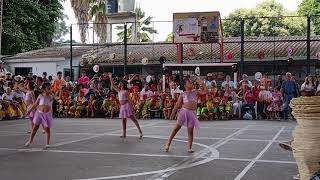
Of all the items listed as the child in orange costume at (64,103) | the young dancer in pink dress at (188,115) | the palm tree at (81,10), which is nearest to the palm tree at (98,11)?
the palm tree at (81,10)

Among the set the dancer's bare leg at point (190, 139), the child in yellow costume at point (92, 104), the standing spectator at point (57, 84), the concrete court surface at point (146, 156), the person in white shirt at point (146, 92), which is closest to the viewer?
the concrete court surface at point (146, 156)

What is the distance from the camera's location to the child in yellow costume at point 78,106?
933 inches

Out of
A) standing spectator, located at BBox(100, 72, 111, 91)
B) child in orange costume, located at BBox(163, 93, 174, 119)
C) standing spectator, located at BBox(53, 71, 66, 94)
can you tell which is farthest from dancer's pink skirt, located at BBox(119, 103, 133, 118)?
standing spectator, located at BBox(100, 72, 111, 91)

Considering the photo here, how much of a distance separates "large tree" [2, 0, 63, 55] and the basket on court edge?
31314 mm

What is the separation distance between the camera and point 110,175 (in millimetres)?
8758

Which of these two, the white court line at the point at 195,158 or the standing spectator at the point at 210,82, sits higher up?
the standing spectator at the point at 210,82

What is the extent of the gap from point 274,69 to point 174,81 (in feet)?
25.9

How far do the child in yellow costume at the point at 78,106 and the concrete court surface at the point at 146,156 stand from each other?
6.75 m

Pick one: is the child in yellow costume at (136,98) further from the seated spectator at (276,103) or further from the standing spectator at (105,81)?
the seated spectator at (276,103)

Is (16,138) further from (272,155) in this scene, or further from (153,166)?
(272,155)

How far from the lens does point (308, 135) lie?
21.4 feet

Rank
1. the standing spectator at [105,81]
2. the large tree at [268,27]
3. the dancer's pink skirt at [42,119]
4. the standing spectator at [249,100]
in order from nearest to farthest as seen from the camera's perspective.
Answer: the dancer's pink skirt at [42,119], the standing spectator at [249,100], the standing spectator at [105,81], the large tree at [268,27]

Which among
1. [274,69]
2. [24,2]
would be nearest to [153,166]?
[274,69]

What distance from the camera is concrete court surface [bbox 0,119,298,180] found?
29.0 ft
